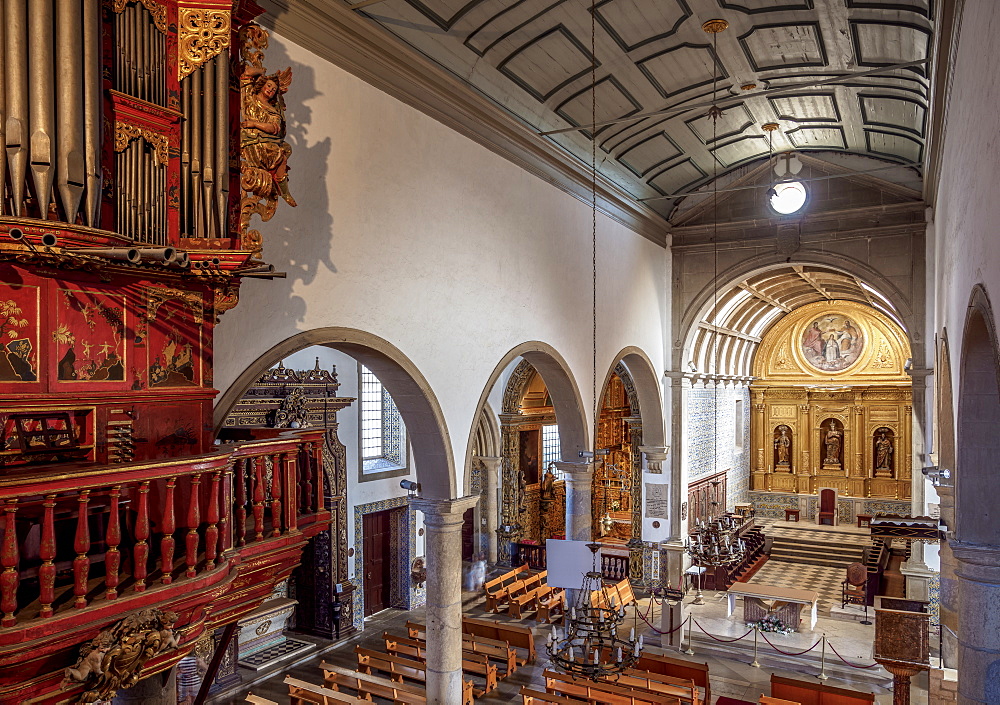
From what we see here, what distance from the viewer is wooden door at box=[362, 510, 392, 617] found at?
16.4 m

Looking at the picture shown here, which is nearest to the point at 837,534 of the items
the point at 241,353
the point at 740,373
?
the point at 740,373

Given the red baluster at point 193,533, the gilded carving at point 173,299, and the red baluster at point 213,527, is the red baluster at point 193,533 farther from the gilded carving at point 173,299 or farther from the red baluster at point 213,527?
the gilded carving at point 173,299

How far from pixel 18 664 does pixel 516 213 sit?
9.08 meters

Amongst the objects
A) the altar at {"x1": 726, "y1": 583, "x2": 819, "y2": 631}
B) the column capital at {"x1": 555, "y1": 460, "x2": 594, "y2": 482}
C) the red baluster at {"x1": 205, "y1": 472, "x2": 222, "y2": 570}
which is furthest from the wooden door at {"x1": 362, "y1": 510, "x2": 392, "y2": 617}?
the red baluster at {"x1": 205, "y1": 472, "x2": 222, "y2": 570}

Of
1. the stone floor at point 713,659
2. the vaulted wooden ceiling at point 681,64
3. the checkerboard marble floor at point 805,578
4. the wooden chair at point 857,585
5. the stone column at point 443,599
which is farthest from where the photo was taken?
the checkerboard marble floor at point 805,578

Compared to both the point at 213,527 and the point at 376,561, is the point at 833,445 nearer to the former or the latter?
the point at 376,561

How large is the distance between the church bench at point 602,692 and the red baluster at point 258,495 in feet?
22.3

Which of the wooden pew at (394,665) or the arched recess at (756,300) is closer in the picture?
the wooden pew at (394,665)

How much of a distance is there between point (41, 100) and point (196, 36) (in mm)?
1373

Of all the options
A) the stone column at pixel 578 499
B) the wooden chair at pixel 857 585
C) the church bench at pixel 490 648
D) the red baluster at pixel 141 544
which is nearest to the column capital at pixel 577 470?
the stone column at pixel 578 499

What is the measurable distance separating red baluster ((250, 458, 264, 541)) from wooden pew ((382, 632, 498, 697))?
743 centimetres

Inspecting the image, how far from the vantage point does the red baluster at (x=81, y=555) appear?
3.95m

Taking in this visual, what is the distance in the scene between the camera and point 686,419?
18.7 metres

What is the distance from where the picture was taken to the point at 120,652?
414 cm
